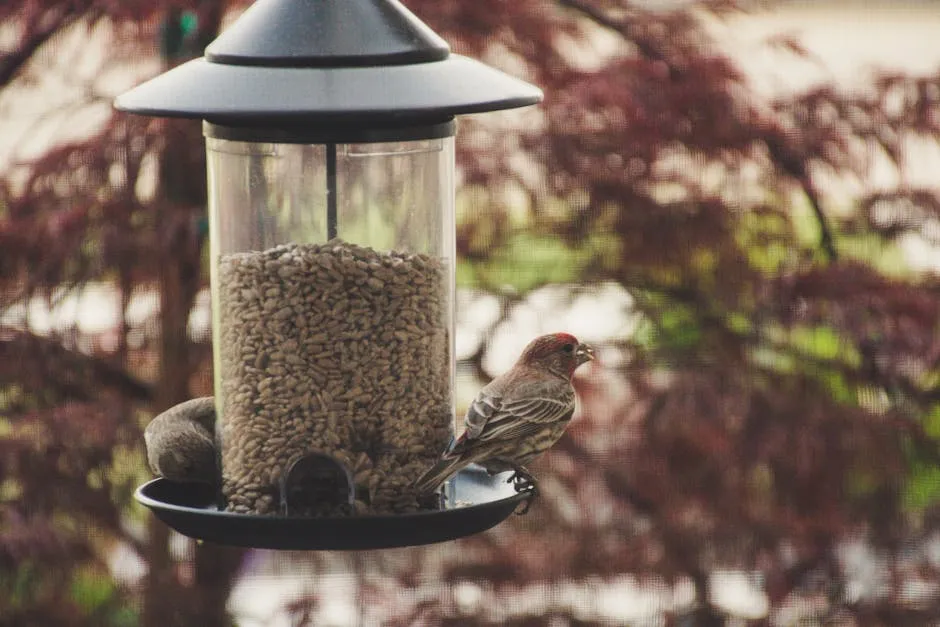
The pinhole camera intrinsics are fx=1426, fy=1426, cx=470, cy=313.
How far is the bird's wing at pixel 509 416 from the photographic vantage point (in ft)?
10.0

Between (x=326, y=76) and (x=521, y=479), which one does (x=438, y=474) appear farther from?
(x=326, y=76)

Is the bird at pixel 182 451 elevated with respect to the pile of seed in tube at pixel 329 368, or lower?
lower

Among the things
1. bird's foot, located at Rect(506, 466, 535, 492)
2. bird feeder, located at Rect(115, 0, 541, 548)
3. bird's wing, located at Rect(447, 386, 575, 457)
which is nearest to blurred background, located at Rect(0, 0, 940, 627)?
bird's wing, located at Rect(447, 386, 575, 457)

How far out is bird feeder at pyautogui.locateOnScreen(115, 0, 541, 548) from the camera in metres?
2.69

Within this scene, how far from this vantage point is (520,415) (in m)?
3.27

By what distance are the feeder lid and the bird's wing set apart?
743 mm

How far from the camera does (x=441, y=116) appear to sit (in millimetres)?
2570

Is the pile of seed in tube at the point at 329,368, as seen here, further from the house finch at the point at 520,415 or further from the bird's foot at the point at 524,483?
the bird's foot at the point at 524,483

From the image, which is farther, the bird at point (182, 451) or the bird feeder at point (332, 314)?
the bird at point (182, 451)

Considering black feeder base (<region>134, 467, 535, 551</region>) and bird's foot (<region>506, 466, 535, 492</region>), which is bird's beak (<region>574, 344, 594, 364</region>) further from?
black feeder base (<region>134, 467, 535, 551</region>)

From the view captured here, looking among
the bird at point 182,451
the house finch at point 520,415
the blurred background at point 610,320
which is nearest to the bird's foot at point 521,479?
the house finch at point 520,415

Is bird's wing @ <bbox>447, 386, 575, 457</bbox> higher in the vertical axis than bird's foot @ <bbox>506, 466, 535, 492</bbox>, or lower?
higher

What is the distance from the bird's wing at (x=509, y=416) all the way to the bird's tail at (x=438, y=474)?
0.03 metres

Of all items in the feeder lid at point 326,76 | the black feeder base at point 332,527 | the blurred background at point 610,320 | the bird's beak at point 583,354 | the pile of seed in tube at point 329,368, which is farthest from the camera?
the blurred background at point 610,320
